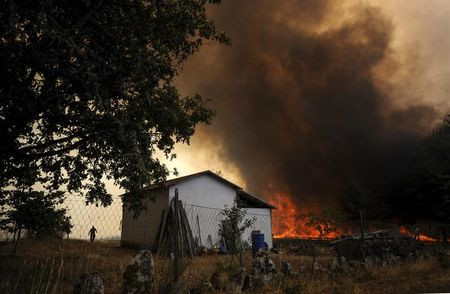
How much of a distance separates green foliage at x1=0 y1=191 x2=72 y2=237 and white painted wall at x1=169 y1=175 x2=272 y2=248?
365 inches

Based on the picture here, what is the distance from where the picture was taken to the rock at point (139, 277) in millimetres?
5754

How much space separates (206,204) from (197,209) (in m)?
2.01

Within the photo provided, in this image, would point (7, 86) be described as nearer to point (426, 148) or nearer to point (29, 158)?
point (29, 158)

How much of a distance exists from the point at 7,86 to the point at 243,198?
2455 cm

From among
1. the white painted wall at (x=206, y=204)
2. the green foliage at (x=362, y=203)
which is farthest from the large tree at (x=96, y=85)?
the green foliage at (x=362, y=203)

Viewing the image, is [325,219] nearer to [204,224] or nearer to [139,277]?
[204,224]

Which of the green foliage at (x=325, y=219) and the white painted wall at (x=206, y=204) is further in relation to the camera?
the green foliage at (x=325, y=219)

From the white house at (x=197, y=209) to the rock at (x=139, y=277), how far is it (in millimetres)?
15743

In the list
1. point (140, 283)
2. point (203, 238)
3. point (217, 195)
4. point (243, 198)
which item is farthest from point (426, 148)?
point (140, 283)

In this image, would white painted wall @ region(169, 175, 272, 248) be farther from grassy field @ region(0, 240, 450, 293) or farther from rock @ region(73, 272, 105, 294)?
rock @ region(73, 272, 105, 294)

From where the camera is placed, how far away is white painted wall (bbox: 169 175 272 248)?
78.1 feet

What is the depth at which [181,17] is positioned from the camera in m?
10.0


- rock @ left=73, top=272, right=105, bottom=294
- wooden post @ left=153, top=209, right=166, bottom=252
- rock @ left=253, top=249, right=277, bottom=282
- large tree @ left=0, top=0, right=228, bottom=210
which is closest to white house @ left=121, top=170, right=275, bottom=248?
wooden post @ left=153, top=209, right=166, bottom=252

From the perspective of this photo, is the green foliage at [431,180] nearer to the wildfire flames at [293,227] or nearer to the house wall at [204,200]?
the wildfire flames at [293,227]
